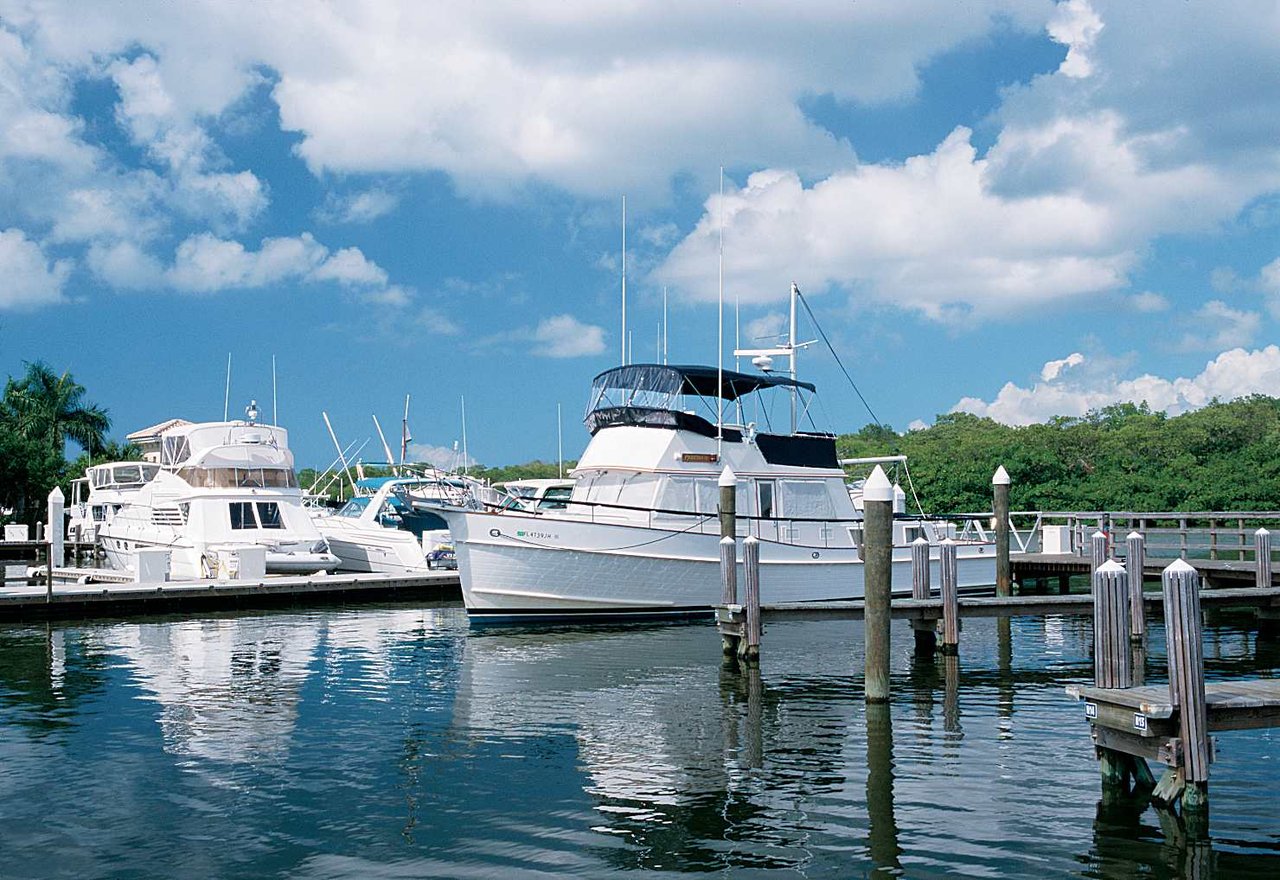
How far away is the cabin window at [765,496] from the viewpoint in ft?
79.6

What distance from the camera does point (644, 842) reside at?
28.8 feet

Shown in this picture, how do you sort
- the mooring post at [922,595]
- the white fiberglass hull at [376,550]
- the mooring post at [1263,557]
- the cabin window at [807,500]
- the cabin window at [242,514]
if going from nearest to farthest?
the mooring post at [922,595], the mooring post at [1263,557], the cabin window at [807,500], the cabin window at [242,514], the white fiberglass hull at [376,550]

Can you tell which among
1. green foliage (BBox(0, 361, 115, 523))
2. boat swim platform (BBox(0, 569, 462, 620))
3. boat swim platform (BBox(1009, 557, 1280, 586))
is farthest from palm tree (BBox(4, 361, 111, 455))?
boat swim platform (BBox(1009, 557, 1280, 586))

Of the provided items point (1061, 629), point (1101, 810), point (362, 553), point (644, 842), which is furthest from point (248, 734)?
point (362, 553)

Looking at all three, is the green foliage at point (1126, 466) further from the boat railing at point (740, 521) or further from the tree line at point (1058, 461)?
the boat railing at point (740, 521)

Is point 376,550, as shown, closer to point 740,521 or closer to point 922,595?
point 740,521

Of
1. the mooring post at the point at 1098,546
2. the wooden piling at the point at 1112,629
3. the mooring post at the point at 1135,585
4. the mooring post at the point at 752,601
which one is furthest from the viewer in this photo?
the mooring post at the point at 1098,546

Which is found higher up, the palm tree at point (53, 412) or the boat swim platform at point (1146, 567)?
the palm tree at point (53, 412)

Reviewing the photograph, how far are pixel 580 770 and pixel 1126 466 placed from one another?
5114 centimetres

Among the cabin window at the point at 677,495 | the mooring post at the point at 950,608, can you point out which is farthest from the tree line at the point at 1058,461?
the mooring post at the point at 950,608

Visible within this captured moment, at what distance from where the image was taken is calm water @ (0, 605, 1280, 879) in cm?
845

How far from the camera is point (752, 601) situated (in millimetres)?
16484

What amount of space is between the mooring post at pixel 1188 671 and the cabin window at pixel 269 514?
1095 inches

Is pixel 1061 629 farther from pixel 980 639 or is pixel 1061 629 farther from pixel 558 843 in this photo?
pixel 558 843
